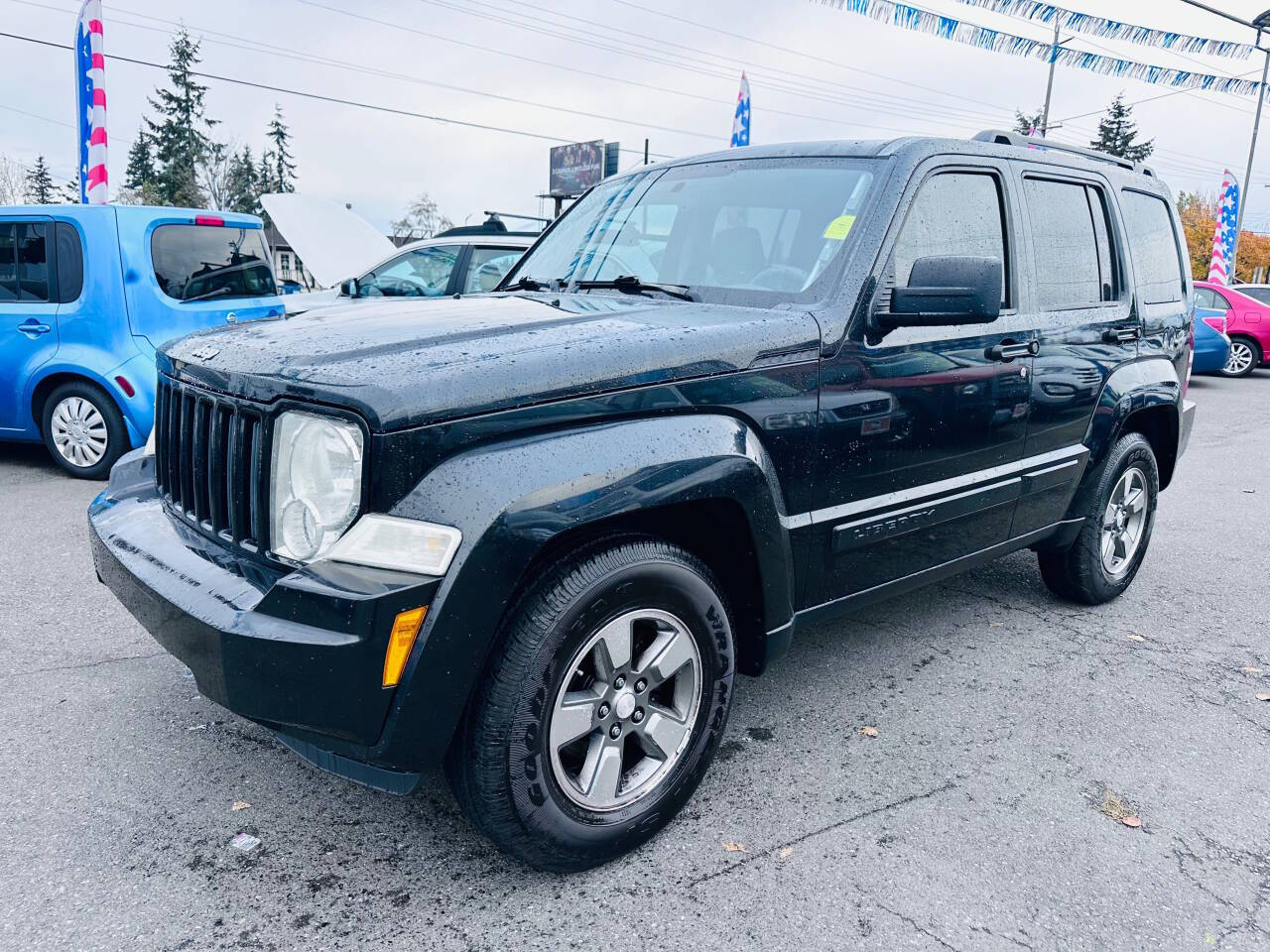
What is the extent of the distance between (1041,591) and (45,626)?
15.1 ft

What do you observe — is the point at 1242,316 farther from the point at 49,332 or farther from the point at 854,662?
the point at 49,332

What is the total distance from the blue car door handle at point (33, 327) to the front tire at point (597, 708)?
5.73m

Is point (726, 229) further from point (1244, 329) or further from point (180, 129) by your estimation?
point (180, 129)

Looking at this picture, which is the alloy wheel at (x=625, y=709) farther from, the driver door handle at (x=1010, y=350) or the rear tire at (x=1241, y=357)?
the rear tire at (x=1241, y=357)

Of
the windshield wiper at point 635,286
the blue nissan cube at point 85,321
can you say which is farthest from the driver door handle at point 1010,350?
the blue nissan cube at point 85,321

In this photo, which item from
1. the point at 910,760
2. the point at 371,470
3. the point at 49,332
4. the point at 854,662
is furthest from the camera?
the point at 49,332

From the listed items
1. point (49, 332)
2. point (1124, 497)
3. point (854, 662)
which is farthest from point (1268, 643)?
point (49, 332)

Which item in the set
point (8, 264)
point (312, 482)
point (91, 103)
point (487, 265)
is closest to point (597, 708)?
point (312, 482)

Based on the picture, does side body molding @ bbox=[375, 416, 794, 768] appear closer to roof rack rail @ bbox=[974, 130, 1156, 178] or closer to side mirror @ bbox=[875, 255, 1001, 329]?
side mirror @ bbox=[875, 255, 1001, 329]

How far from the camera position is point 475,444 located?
2.16m

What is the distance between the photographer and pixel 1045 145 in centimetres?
408

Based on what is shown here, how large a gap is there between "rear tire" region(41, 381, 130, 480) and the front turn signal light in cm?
532

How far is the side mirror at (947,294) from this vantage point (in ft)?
9.25

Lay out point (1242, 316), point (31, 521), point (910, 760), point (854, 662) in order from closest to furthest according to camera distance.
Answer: point (910, 760), point (854, 662), point (31, 521), point (1242, 316)
